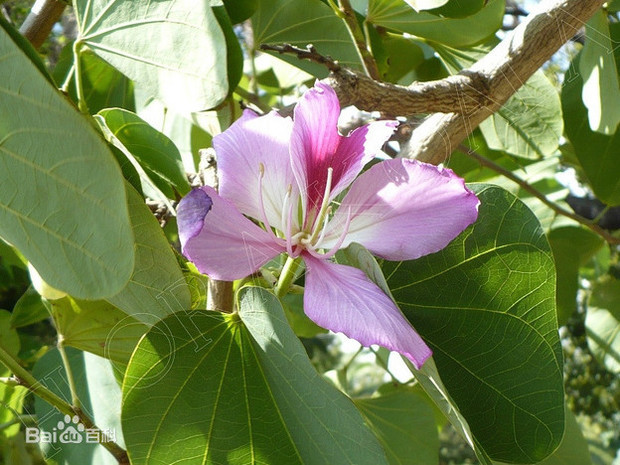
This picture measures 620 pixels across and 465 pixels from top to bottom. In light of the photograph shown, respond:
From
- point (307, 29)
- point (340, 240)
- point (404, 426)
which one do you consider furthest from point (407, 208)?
point (404, 426)

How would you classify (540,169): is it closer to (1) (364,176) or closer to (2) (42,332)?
(1) (364,176)

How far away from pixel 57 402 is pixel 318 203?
0.79ft

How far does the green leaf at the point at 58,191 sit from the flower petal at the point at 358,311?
0.38ft

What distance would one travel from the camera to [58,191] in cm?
33

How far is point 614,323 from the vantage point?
1073 millimetres

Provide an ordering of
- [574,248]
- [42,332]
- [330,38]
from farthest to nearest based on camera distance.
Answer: [42,332] → [574,248] → [330,38]

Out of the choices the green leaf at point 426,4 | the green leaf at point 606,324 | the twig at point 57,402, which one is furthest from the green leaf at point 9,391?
the green leaf at point 606,324

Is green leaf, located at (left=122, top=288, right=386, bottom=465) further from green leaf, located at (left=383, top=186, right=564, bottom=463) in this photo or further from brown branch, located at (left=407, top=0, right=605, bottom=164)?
brown branch, located at (left=407, top=0, right=605, bottom=164)

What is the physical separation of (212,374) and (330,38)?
1.36ft

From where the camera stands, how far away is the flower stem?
1.51ft

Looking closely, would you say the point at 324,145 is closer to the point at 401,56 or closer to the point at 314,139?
the point at 314,139

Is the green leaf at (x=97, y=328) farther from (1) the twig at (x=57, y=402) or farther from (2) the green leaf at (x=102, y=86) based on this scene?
(2) the green leaf at (x=102, y=86)

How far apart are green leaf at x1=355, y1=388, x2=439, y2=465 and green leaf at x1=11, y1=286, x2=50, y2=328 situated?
37 centimetres

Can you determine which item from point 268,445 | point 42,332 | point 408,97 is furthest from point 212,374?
point 42,332
